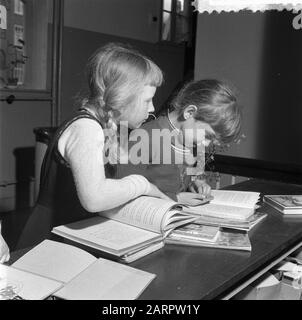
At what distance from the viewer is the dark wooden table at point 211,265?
782 mm

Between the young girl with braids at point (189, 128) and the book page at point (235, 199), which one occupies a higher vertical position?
the young girl with braids at point (189, 128)

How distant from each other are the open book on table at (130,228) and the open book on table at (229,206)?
10cm

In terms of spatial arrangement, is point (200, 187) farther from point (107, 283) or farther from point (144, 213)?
point (107, 283)

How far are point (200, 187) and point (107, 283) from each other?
77 cm

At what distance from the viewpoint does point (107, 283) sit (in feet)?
2.52

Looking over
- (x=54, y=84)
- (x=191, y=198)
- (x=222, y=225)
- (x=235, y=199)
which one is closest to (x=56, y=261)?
(x=222, y=225)

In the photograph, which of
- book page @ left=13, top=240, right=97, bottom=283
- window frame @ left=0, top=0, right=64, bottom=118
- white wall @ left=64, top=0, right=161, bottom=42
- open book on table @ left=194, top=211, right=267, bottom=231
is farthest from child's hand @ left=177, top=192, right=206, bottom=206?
white wall @ left=64, top=0, right=161, bottom=42

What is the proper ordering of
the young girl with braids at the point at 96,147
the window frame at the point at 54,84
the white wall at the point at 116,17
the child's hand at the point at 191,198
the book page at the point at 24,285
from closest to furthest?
the book page at the point at 24,285 < the young girl with braids at the point at 96,147 < the child's hand at the point at 191,198 < the window frame at the point at 54,84 < the white wall at the point at 116,17

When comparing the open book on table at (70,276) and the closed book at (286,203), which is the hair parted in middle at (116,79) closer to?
the open book on table at (70,276)

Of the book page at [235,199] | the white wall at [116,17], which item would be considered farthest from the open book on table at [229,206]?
the white wall at [116,17]

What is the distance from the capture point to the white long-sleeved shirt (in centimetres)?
96

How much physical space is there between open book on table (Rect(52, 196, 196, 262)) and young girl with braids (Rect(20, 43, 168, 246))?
0.04 meters

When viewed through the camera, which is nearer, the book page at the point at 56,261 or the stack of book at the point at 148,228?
the book page at the point at 56,261
